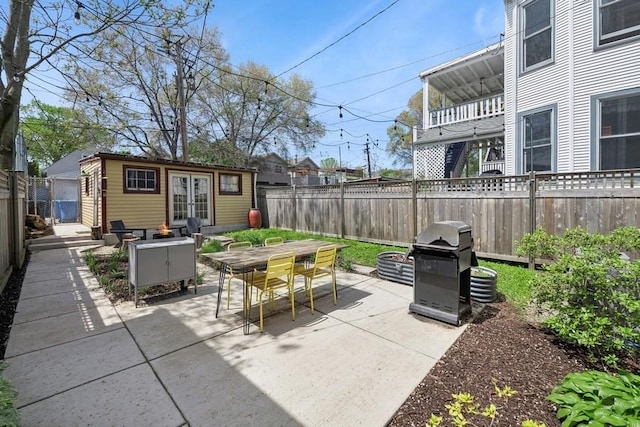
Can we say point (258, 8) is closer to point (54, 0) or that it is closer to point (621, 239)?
point (54, 0)

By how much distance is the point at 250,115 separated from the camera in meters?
24.0

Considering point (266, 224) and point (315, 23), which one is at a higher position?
point (315, 23)

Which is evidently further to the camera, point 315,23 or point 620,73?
point 315,23

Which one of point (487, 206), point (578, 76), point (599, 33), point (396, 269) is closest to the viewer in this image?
point (396, 269)

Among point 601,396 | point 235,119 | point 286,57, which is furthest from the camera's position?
point 235,119

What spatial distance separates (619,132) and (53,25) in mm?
11400

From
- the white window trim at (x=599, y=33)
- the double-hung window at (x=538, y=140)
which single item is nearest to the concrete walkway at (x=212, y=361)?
the double-hung window at (x=538, y=140)

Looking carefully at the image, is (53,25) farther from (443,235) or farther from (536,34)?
(536,34)

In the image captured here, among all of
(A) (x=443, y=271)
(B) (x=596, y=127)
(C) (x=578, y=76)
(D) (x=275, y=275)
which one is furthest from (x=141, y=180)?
(B) (x=596, y=127)

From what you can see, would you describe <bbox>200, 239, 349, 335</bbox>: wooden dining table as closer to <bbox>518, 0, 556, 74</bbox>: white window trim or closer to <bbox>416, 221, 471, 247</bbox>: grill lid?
<bbox>416, 221, 471, 247</bbox>: grill lid

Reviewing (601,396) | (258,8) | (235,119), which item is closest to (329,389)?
(601,396)

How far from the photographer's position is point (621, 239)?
286 cm

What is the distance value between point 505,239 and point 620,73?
4309 millimetres

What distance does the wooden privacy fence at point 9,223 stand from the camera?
512 centimetres
